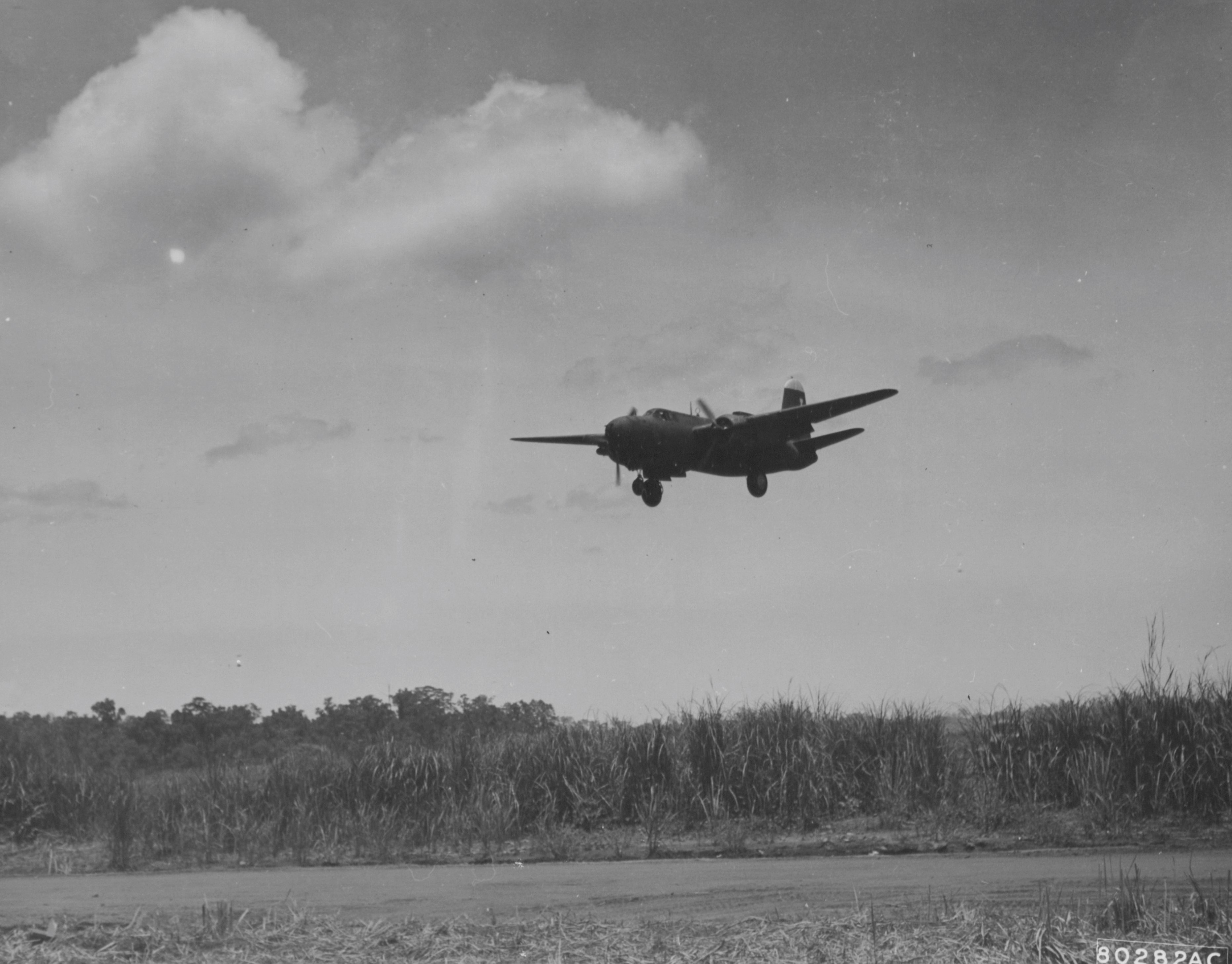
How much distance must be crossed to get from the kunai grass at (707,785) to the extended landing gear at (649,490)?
668 cm

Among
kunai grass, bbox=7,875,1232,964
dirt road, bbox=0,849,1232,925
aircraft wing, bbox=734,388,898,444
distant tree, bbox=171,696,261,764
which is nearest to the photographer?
kunai grass, bbox=7,875,1232,964

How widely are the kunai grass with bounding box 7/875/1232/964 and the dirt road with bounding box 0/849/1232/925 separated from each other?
0.79 m

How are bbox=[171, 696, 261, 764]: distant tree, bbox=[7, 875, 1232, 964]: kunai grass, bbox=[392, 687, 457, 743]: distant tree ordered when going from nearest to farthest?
bbox=[7, 875, 1232, 964]: kunai grass → bbox=[392, 687, 457, 743]: distant tree → bbox=[171, 696, 261, 764]: distant tree

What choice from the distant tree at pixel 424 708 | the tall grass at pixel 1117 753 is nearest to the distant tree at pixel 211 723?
the distant tree at pixel 424 708

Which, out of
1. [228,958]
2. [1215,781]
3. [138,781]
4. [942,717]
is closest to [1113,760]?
[1215,781]

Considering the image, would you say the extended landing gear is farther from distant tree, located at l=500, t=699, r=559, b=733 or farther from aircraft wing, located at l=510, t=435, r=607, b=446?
distant tree, located at l=500, t=699, r=559, b=733

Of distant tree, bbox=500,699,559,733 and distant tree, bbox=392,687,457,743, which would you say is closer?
distant tree, bbox=500,699,559,733

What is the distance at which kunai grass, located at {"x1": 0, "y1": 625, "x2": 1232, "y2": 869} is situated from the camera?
1930 centimetres

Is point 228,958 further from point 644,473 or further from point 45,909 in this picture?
point 644,473
